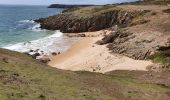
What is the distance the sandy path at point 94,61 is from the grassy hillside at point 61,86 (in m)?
13.4

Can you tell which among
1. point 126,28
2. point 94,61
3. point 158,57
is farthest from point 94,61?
point 126,28

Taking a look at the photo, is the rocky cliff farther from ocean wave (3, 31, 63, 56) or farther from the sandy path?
the sandy path

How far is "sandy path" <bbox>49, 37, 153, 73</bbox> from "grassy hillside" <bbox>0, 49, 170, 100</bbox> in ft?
43.9

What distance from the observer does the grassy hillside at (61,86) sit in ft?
62.3

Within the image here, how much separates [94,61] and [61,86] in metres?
23.1

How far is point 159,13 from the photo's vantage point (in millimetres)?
72750

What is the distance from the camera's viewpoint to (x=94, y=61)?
44.2m

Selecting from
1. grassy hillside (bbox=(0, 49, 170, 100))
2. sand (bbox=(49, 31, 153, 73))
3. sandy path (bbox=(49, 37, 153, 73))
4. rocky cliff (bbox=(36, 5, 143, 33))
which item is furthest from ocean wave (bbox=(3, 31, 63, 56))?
grassy hillside (bbox=(0, 49, 170, 100))

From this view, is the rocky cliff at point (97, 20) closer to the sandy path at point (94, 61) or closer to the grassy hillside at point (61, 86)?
the sandy path at point (94, 61)

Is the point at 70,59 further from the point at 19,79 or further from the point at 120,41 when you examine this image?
the point at 19,79

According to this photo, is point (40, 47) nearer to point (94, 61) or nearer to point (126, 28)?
point (126, 28)

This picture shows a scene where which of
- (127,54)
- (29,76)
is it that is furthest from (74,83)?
(127,54)

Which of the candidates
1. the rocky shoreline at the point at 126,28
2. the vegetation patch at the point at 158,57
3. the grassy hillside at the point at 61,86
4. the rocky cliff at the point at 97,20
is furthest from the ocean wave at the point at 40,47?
the grassy hillside at the point at 61,86

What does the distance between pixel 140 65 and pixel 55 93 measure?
68.9ft
